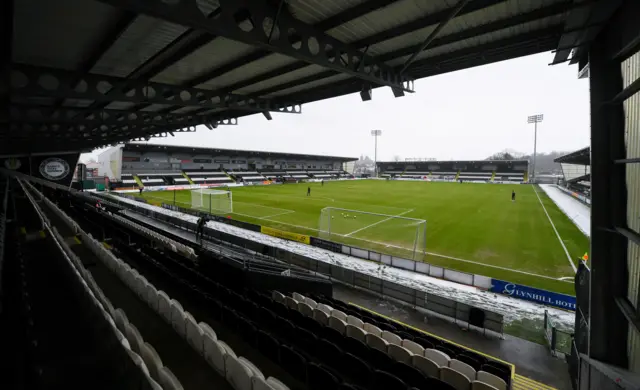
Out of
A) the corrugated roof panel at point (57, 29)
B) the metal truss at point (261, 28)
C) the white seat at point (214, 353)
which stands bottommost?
the white seat at point (214, 353)

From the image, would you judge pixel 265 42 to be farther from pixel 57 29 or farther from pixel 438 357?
pixel 438 357

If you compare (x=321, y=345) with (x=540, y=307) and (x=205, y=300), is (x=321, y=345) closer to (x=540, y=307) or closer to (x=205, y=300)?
(x=205, y=300)

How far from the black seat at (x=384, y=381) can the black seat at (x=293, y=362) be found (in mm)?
985

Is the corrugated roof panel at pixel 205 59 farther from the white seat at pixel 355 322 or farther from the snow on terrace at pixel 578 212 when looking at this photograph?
the snow on terrace at pixel 578 212

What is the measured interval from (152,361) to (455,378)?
4193 millimetres

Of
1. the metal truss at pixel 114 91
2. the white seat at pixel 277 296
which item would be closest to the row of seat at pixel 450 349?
the white seat at pixel 277 296

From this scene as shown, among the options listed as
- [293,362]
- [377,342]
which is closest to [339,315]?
[377,342]

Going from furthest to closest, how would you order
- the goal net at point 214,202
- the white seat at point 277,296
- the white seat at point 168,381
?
the goal net at point 214,202 < the white seat at point 277,296 < the white seat at point 168,381

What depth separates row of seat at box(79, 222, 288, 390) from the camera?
11.7 feet

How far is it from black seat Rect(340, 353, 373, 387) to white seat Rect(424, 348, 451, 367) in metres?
1.37

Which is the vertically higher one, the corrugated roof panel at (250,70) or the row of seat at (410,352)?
the corrugated roof panel at (250,70)

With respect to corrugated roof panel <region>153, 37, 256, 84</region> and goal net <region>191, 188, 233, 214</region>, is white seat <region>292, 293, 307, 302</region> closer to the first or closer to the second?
corrugated roof panel <region>153, 37, 256, 84</region>

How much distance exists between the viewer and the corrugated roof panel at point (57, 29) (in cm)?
422

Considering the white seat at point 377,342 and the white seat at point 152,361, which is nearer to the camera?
the white seat at point 152,361
